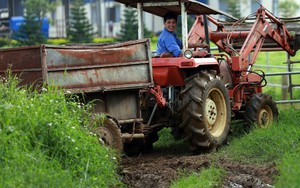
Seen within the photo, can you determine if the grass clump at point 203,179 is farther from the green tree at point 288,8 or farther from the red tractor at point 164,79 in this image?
the green tree at point 288,8

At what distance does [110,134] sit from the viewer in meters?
12.6

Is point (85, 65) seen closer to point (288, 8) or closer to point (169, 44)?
point (169, 44)

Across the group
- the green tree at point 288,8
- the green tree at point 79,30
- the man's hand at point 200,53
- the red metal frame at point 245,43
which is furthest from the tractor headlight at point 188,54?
the green tree at point 288,8

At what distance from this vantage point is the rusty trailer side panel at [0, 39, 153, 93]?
1212 centimetres

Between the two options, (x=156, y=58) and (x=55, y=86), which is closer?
(x=55, y=86)

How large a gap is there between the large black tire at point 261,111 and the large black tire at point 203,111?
126 cm

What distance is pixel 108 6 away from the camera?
2345 inches

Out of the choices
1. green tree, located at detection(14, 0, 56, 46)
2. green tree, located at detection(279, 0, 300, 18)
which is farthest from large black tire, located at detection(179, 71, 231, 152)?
green tree, located at detection(279, 0, 300, 18)

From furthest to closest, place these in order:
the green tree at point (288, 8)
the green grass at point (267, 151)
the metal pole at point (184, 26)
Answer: the green tree at point (288, 8)
the metal pole at point (184, 26)
the green grass at point (267, 151)

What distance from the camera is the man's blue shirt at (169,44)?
1428 cm

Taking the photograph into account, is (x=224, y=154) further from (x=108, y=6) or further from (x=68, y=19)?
(x=108, y=6)

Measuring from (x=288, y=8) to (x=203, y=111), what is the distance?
4481 cm

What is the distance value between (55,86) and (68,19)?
37658 millimetres

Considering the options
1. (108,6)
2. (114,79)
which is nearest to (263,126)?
(114,79)
